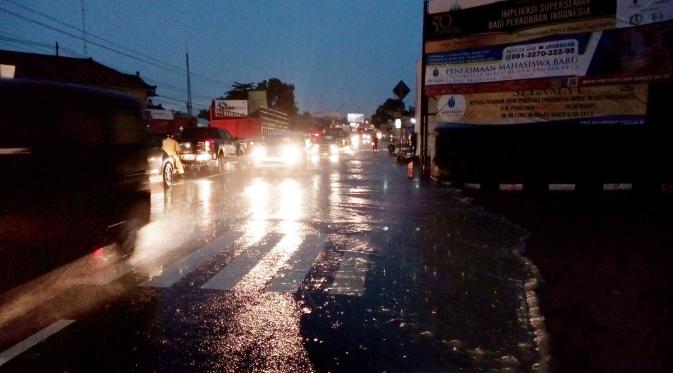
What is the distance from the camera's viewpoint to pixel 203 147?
72.0ft

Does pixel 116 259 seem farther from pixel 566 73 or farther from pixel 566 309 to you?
pixel 566 73

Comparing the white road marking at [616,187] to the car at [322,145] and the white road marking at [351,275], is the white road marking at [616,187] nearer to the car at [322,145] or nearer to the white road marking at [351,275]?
the white road marking at [351,275]

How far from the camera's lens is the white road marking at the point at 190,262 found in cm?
618

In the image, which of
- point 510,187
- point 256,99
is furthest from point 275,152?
point 256,99

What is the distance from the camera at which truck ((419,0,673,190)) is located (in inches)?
513

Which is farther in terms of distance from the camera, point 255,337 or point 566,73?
point 566,73

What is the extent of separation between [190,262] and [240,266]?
2.39 ft

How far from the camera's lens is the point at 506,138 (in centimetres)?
1484

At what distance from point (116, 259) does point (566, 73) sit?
11.7 metres

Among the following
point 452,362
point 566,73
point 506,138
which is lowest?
point 452,362

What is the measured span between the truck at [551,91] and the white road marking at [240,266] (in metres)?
8.63

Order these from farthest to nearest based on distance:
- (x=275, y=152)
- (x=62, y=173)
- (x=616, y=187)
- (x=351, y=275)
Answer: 1. (x=275, y=152)
2. (x=616, y=187)
3. (x=351, y=275)
4. (x=62, y=173)

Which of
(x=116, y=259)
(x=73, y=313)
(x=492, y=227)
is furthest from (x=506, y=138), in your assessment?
(x=73, y=313)

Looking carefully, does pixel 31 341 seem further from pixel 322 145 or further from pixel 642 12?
pixel 322 145
